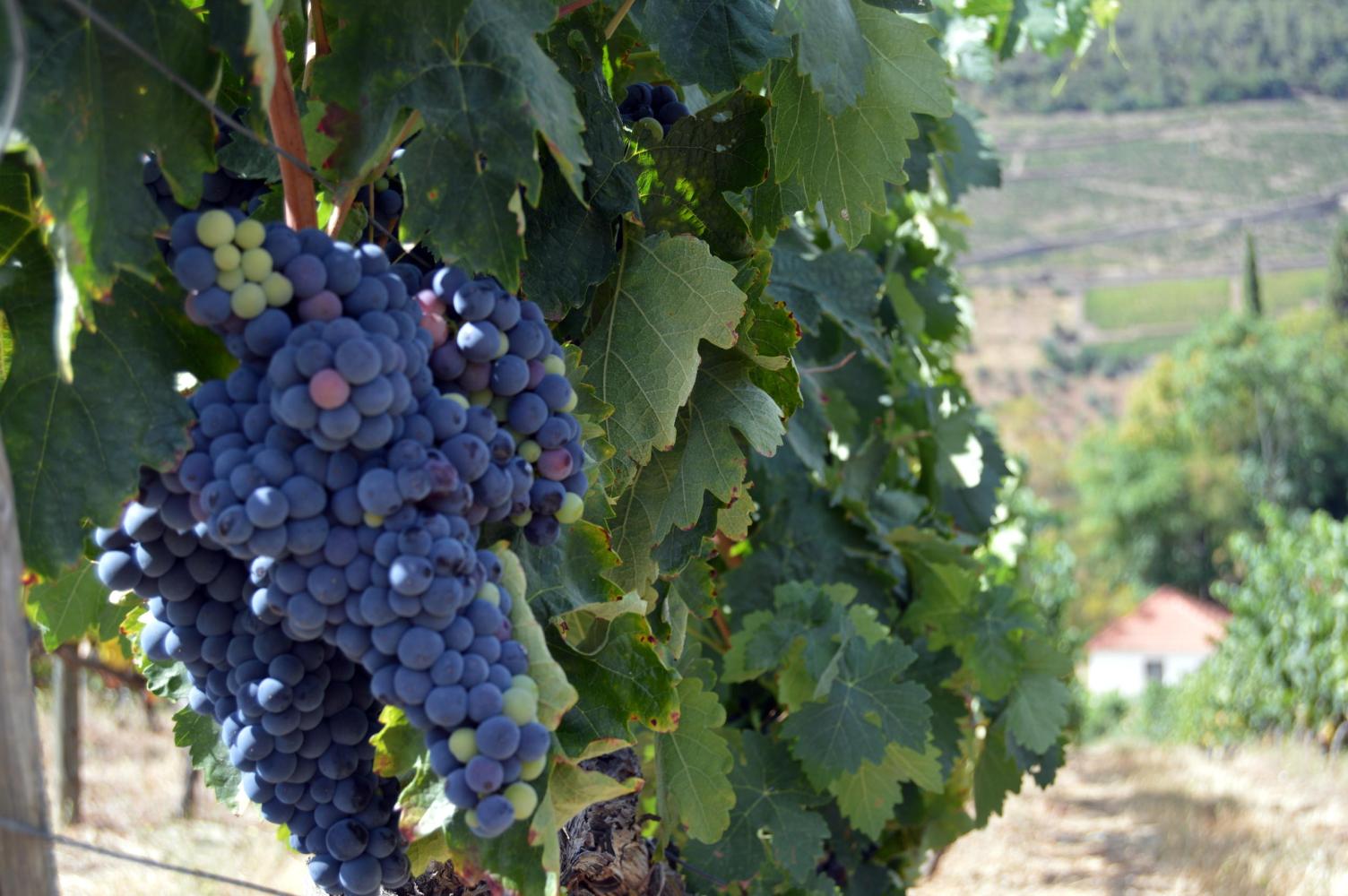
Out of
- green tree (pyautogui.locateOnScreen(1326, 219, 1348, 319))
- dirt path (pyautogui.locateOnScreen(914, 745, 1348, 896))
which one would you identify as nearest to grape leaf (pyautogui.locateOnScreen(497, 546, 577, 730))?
dirt path (pyautogui.locateOnScreen(914, 745, 1348, 896))

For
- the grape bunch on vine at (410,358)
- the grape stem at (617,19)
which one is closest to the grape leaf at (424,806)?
the grape bunch on vine at (410,358)

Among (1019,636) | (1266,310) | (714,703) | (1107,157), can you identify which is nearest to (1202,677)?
(1019,636)

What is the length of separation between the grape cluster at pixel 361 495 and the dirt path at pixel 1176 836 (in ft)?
13.3

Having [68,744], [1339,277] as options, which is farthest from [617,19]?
[1339,277]

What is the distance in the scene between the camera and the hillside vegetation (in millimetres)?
66375

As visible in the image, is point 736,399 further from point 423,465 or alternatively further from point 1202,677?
point 1202,677

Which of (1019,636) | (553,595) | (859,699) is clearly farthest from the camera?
(1019,636)

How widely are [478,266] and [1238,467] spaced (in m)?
40.7

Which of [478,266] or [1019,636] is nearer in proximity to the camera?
[478,266]

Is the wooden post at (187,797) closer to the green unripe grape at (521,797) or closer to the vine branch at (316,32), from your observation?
the vine branch at (316,32)

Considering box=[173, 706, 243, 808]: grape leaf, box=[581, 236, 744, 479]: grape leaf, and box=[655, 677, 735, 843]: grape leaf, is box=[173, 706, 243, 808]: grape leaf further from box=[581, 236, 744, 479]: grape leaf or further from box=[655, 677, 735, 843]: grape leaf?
box=[655, 677, 735, 843]: grape leaf

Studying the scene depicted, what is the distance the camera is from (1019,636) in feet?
10.5

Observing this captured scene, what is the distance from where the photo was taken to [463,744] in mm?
922

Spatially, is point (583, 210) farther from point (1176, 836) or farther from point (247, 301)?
point (1176, 836)
